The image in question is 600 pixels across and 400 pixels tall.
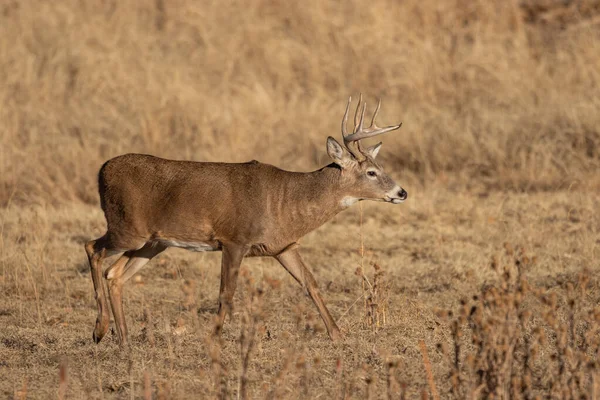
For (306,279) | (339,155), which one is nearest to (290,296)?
(306,279)

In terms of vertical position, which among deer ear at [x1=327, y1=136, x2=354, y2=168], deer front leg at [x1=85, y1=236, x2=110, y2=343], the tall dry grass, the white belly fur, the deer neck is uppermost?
the tall dry grass

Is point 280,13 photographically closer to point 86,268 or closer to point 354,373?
point 86,268

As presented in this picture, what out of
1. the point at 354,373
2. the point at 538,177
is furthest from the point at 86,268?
the point at 538,177

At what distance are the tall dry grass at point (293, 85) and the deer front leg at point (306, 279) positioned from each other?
4.96m

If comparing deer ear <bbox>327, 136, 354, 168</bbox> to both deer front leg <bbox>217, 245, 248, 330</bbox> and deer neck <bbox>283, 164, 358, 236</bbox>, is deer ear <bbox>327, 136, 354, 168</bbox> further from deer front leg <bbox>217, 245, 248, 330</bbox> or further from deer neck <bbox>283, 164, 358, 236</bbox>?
deer front leg <bbox>217, 245, 248, 330</bbox>

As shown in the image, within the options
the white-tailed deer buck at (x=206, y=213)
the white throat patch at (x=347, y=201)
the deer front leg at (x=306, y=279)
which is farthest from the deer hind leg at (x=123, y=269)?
the white throat patch at (x=347, y=201)

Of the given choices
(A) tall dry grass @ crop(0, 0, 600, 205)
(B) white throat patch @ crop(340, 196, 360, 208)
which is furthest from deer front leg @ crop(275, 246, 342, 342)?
(A) tall dry grass @ crop(0, 0, 600, 205)

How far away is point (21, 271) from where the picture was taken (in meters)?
9.69

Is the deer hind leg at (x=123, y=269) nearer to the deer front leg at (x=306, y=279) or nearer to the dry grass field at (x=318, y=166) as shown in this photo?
the dry grass field at (x=318, y=166)

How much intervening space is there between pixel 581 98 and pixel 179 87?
17.5 ft

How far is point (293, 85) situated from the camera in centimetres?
1655

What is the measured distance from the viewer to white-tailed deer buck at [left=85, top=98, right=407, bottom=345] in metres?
7.95

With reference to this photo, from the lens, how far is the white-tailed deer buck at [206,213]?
26.1 feet

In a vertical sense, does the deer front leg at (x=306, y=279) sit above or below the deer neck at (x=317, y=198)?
below
